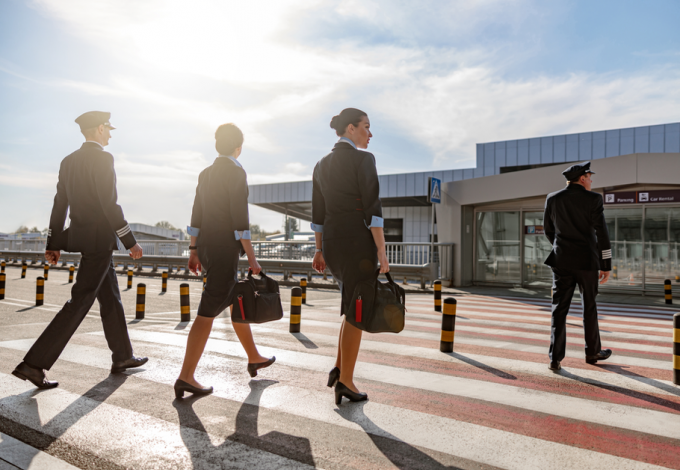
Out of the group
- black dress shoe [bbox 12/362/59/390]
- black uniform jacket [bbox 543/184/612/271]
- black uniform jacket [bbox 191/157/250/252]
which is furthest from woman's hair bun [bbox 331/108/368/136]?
black dress shoe [bbox 12/362/59/390]

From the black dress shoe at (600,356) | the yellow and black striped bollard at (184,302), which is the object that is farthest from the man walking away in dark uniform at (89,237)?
the black dress shoe at (600,356)

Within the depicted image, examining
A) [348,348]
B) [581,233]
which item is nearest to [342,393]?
[348,348]

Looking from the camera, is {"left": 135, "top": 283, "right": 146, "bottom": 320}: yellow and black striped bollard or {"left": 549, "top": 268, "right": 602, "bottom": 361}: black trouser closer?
{"left": 549, "top": 268, "right": 602, "bottom": 361}: black trouser

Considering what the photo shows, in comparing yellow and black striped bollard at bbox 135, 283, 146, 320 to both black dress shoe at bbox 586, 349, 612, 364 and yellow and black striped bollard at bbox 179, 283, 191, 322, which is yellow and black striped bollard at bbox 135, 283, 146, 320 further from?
black dress shoe at bbox 586, 349, 612, 364

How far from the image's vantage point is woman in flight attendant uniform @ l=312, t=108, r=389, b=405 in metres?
3.58

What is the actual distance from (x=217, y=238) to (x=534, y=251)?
14315 mm

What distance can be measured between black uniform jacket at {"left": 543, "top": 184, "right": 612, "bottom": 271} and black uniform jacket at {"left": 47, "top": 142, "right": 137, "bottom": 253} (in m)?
3.87

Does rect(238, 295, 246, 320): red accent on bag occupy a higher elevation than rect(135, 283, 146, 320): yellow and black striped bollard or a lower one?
higher

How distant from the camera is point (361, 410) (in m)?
3.65

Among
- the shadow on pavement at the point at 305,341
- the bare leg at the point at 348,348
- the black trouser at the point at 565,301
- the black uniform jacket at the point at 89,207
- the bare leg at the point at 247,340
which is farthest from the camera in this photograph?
the shadow on pavement at the point at 305,341

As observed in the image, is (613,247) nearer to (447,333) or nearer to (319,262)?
(447,333)

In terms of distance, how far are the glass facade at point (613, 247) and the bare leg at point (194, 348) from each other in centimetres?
1384

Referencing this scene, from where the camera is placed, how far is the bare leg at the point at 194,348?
153 inches

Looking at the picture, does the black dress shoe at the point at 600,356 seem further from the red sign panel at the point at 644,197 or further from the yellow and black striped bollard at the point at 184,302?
the red sign panel at the point at 644,197
